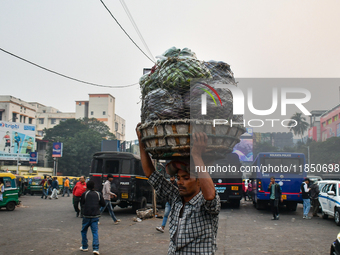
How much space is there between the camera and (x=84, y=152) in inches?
2350

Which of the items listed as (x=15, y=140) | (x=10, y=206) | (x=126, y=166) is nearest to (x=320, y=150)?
(x=126, y=166)

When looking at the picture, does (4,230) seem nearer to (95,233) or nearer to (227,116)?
(95,233)

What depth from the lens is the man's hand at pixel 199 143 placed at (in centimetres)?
275

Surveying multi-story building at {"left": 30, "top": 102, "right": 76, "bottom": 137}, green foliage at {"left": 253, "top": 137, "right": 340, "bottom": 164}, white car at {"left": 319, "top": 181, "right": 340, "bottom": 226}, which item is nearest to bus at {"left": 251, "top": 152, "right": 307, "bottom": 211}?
white car at {"left": 319, "top": 181, "right": 340, "bottom": 226}

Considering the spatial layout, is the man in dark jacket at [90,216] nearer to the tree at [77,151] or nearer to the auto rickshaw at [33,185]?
the auto rickshaw at [33,185]

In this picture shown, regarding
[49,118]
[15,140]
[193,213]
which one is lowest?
[193,213]

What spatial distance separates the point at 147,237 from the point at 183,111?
7.16 metres

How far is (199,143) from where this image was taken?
2.75m

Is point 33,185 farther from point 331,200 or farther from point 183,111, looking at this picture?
point 183,111

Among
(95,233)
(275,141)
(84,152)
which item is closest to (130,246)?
(95,233)

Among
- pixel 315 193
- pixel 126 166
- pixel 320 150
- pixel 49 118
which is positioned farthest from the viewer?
pixel 49 118

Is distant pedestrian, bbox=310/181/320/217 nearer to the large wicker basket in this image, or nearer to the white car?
the white car

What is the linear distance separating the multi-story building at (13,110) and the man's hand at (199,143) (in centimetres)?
5891

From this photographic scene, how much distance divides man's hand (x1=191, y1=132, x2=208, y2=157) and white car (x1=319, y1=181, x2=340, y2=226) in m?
10.9
